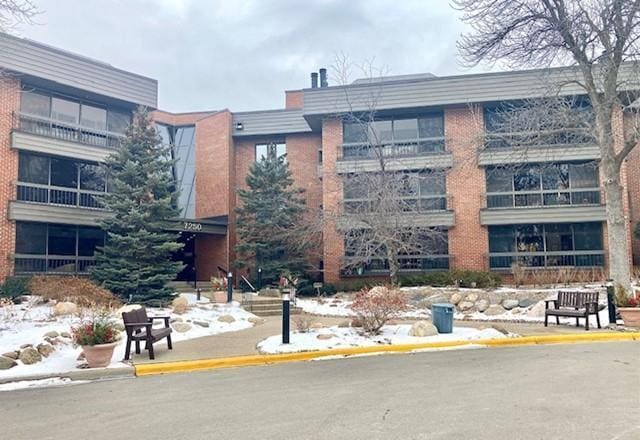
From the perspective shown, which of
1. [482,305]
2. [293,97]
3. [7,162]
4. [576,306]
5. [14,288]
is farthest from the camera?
[293,97]

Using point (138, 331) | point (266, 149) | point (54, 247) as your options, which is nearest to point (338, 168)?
point (266, 149)

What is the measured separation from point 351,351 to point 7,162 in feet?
52.7

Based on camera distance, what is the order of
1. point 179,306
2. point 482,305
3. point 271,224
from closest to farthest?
point 179,306
point 482,305
point 271,224

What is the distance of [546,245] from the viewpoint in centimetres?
2314

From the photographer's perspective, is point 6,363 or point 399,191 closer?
point 6,363

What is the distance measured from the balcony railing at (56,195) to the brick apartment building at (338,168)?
0.05 m

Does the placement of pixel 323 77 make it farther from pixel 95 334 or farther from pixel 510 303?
pixel 95 334

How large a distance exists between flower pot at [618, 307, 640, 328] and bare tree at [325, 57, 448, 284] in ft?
29.7

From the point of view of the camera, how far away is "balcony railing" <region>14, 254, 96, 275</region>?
62.0ft

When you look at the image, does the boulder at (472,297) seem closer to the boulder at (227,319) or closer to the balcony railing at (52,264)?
the boulder at (227,319)

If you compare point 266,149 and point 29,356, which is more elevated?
point 266,149

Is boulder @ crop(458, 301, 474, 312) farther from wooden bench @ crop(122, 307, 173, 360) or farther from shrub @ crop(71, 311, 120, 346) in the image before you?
shrub @ crop(71, 311, 120, 346)

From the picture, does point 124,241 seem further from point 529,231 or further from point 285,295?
point 529,231

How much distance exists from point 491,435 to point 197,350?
6.90 m
